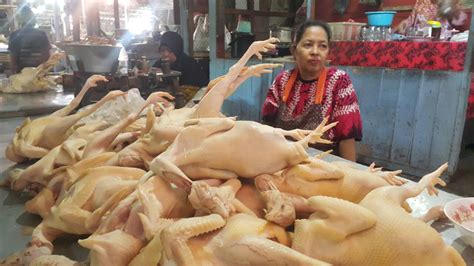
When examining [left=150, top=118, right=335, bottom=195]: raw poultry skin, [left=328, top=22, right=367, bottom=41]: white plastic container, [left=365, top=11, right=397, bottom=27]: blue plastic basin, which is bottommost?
[left=150, top=118, right=335, bottom=195]: raw poultry skin

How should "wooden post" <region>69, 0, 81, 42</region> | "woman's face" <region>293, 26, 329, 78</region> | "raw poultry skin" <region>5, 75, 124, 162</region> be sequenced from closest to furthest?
"raw poultry skin" <region>5, 75, 124, 162</region>
"woman's face" <region>293, 26, 329, 78</region>
"wooden post" <region>69, 0, 81, 42</region>

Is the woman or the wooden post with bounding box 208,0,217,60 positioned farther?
the wooden post with bounding box 208,0,217,60

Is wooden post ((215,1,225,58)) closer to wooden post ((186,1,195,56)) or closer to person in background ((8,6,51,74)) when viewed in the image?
wooden post ((186,1,195,56))

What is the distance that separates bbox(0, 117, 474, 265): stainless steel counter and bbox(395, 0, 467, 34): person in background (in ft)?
13.9

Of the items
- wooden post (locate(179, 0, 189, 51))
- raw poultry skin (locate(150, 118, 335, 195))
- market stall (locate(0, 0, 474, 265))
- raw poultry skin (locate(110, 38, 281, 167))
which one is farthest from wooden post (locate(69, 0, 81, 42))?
raw poultry skin (locate(150, 118, 335, 195))

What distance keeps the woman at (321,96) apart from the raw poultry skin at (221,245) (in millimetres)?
2212

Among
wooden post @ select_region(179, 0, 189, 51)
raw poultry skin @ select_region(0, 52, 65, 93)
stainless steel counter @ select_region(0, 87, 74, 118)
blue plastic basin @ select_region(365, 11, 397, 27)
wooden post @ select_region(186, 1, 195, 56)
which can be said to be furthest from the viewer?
wooden post @ select_region(179, 0, 189, 51)

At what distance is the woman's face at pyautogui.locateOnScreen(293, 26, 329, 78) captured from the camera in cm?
292

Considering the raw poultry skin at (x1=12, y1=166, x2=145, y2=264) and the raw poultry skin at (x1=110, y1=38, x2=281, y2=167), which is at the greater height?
the raw poultry skin at (x1=110, y1=38, x2=281, y2=167)

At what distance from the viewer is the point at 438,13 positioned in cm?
540

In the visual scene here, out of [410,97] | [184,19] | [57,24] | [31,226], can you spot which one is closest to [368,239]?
[31,226]

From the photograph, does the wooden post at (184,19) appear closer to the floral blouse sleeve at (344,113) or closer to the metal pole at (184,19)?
the metal pole at (184,19)

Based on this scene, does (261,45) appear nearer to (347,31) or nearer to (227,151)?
(227,151)

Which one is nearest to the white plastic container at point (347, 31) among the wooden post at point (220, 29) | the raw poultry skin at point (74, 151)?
the wooden post at point (220, 29)
